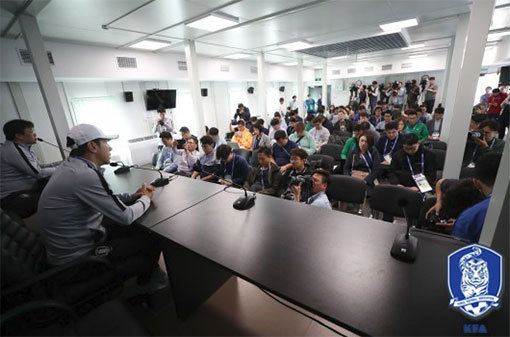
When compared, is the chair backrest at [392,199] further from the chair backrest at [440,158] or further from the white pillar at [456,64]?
the white pillar at [456,64]

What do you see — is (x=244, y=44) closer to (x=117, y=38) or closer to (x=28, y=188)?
(x=117, y=38)

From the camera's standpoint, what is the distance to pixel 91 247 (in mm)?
1543

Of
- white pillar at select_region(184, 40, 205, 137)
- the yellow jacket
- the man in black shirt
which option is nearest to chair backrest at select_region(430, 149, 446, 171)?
the man in black shirt

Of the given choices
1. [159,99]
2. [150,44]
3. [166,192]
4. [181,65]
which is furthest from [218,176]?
[159,99]

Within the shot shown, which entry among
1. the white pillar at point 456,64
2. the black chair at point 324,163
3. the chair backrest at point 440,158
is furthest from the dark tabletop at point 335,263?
the white pillar at point 456,64

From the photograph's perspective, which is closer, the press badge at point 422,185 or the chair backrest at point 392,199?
the chair backrest at point 392,199

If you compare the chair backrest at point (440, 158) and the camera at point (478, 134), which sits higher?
the camera at point (478, 134)

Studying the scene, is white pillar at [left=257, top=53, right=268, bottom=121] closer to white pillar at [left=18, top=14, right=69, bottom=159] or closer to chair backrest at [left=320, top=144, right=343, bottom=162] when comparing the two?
chair backrest at [left=320, top=144, right=343, bottom=162]

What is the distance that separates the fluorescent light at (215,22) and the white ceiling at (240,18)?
131 millimetres

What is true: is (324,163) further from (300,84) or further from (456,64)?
(300,84)

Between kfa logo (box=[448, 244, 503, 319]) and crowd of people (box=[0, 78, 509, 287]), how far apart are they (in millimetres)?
579

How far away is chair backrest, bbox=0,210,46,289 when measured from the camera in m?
1.20

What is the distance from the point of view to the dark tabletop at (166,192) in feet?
5.62

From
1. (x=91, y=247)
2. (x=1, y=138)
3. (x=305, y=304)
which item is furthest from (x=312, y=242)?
(x=1, y=138)
